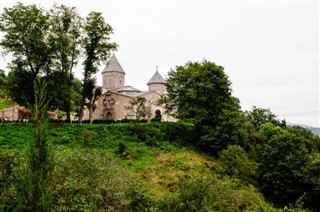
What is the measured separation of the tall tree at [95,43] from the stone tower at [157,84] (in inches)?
855

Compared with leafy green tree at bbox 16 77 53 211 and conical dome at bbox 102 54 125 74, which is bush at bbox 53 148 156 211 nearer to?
leafy green tree at bbox 16 77 53 211

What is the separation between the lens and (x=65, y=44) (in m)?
27.9

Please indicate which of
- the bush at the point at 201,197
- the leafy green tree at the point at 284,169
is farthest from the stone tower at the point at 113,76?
the bush at the point at 201,197

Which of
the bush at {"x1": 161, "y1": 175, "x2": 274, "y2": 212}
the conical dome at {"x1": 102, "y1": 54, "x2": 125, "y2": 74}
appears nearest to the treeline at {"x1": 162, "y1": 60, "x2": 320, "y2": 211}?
the bush at {"x1": 161, "y1": 175, "x2": 274, "y2": 212}

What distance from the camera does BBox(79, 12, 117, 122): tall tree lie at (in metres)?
30.2

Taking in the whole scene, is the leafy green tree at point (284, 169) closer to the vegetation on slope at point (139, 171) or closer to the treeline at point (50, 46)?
the vegetation on slope at point (139, 171)

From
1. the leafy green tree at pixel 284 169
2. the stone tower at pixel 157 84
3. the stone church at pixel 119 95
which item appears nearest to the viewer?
the leafy green tree at pixel 284 169

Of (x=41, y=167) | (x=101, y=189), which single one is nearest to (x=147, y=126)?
(x=101, y=189)

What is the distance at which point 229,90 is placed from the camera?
30859 mm

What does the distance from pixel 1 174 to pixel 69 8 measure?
71.3 ft

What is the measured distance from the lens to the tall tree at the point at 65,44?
27719mm

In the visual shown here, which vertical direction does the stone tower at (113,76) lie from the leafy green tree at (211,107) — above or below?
above

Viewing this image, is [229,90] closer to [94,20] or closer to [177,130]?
[177,130]

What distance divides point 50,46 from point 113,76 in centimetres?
2455
